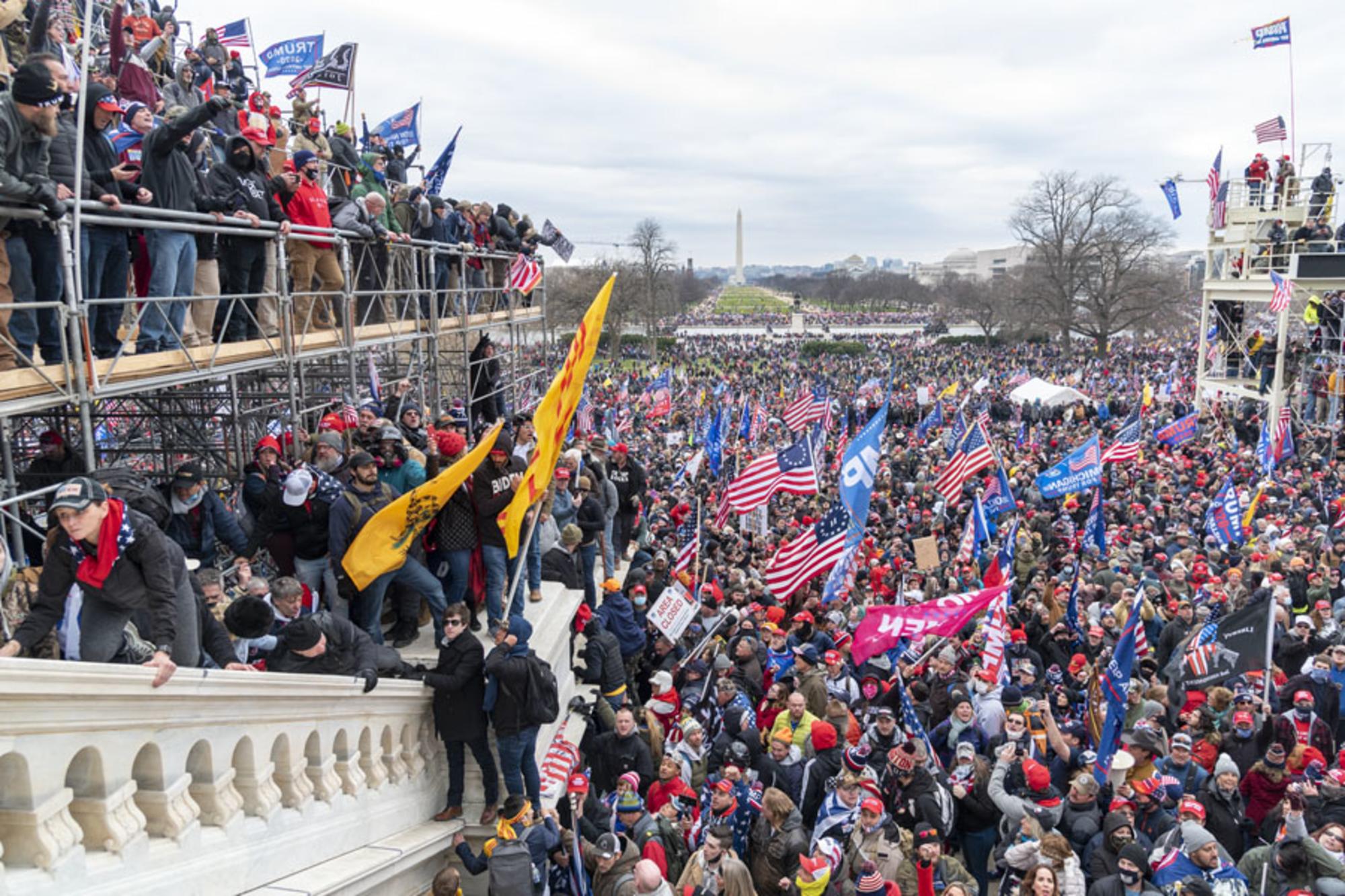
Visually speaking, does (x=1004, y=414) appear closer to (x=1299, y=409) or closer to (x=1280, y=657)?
(x=1299, y=409)

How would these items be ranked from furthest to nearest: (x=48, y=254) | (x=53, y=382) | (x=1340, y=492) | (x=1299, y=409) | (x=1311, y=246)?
(x=1299, y=409) → (x=1311, y=246) → (x=1340, y=492) → (x=48, y=254) → (x=53, y=382)

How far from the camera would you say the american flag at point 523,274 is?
16.1 meters

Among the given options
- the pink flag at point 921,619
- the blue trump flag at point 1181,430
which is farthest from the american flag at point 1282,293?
the pink flag at point 921,619

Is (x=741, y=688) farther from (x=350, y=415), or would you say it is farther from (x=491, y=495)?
(x=350, y=415)

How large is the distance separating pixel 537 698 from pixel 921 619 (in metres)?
4.03

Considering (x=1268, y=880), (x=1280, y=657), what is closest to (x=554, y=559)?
(x=1268, y=880)

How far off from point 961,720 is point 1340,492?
1466 centimetres

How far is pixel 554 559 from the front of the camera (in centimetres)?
955

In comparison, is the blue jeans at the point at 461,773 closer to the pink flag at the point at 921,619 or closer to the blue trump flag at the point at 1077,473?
the pink flag at the point at 921,619

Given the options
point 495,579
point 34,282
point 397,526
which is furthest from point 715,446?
point 34,282

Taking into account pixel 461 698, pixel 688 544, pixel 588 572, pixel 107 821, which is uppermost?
pixel 107 821

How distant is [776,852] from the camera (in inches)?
251

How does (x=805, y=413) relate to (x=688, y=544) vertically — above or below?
above

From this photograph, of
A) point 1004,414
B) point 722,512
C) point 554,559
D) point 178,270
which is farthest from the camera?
point 1004,414
